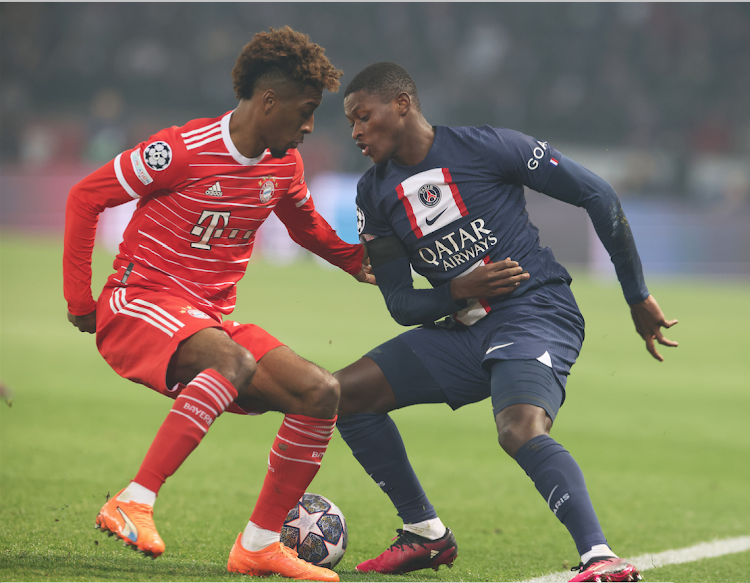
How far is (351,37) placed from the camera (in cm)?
2672

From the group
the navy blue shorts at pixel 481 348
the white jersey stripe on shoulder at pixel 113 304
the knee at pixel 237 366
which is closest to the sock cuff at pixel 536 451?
the navy blue shorts at pixel 481 348

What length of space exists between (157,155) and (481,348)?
1.42 m

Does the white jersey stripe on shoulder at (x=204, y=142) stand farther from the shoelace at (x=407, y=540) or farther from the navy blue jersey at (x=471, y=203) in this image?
the shoelace at (x=407, y=540)

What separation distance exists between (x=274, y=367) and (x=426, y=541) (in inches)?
38.3

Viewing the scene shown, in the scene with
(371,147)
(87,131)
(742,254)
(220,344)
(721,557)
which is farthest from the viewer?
(87,131)

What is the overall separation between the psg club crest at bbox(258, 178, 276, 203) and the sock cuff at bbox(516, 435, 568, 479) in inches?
52.1


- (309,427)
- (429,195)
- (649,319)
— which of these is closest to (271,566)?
(309,427)

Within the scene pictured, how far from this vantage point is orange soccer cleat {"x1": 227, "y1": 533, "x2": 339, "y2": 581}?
307cm

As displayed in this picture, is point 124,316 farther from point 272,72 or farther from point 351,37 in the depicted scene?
point 351,37

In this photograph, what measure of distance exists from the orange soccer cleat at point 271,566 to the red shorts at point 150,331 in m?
0.52

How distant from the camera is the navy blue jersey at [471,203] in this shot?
11.4 ft

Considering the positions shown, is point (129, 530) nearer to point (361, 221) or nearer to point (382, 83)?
point (361, 221)

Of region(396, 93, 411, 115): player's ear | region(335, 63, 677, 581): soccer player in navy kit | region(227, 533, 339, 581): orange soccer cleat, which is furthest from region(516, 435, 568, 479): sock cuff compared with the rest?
region(396, 93, 411, 115): player's ear

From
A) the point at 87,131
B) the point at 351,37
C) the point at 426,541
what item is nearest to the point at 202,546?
the point at 426,541
